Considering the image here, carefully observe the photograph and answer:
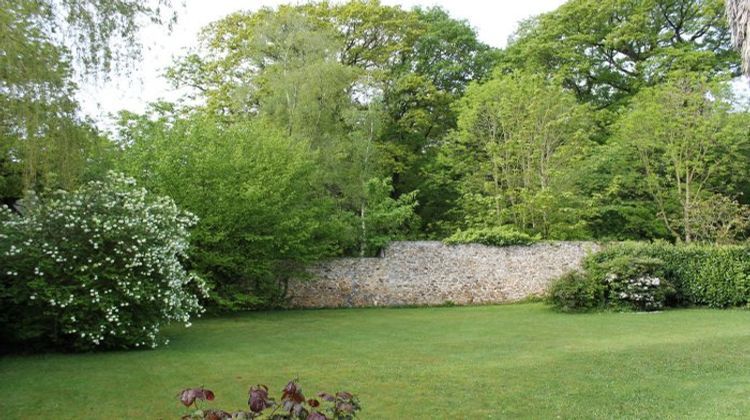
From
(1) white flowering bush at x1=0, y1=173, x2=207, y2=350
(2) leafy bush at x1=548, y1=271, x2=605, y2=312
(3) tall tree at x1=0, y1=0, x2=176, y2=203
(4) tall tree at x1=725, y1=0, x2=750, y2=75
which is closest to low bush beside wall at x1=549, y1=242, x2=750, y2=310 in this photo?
(2) leafy bush at x1=548, y1=271, x2=605, y2=312

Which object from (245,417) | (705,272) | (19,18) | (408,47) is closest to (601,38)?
(408,47)

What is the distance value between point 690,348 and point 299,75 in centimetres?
1454

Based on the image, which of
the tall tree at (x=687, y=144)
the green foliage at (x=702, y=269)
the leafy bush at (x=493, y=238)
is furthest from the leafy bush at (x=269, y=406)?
the tall tree at (x=687, y=144)

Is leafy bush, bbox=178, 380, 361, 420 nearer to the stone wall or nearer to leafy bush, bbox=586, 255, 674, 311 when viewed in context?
leafy bush, bbox=586, 255, 674, 311

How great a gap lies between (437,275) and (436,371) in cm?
1206

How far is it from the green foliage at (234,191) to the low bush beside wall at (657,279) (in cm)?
733

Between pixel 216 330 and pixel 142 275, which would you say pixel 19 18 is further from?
pixel 216 330

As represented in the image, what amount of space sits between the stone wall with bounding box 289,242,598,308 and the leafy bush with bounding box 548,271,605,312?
3.25 m

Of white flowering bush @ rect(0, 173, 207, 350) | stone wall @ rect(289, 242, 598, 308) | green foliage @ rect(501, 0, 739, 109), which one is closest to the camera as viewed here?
white flowering bush @ rect(0, 173, 207, 350)

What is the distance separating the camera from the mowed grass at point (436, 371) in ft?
19.9

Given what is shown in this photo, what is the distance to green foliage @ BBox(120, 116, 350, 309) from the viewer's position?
14766 mm

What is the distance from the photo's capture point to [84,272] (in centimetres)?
958

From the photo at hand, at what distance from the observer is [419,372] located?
25.5 ft

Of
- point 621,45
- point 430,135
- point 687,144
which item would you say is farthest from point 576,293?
point 621,45
